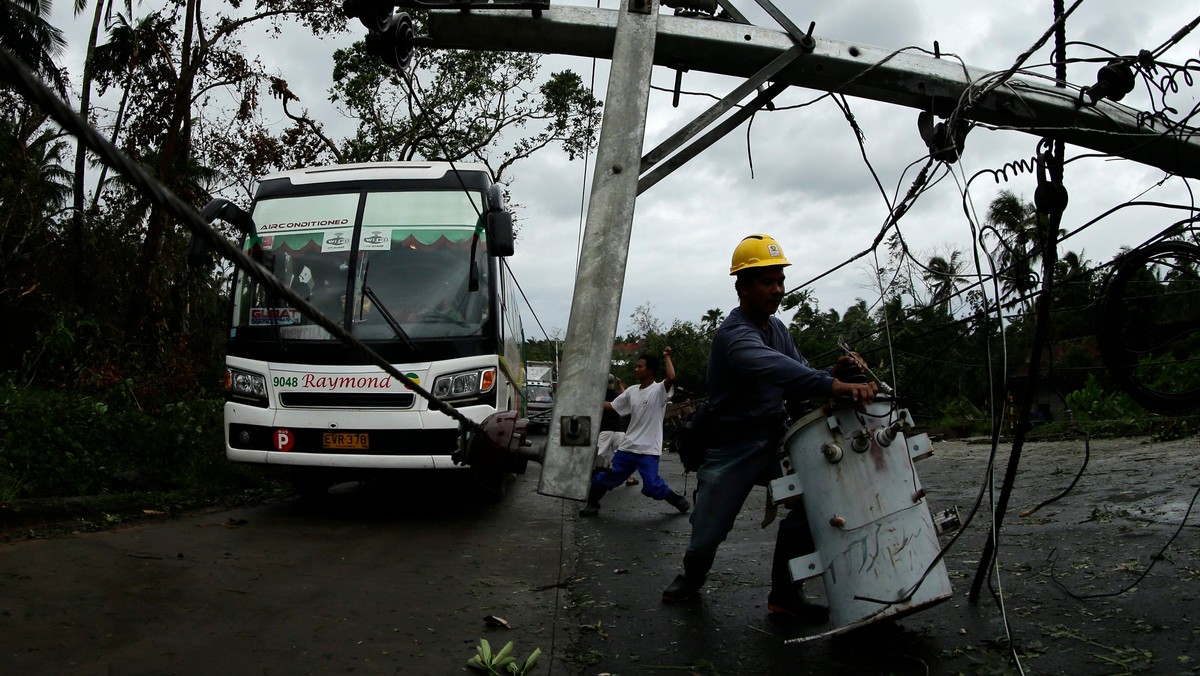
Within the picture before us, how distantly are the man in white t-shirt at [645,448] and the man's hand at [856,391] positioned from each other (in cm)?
485

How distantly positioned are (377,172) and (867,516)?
20.2 feet

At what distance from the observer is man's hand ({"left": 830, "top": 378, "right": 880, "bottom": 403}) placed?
401 centimetres

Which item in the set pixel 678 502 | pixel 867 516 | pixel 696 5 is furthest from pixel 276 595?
pixel 678 502

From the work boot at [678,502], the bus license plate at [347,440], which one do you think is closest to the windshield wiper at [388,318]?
the bus license plate at [347,440]

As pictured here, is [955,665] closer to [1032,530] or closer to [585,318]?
[585,318]

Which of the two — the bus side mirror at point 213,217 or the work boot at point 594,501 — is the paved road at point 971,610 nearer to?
the work boot at point 594,501

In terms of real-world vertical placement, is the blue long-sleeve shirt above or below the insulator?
below

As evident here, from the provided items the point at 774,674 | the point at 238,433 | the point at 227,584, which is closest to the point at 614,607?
the point at 774,674

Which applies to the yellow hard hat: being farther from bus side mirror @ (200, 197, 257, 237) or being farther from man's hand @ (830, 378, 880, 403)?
bus side mirror @ (200, 197, 257, 237)

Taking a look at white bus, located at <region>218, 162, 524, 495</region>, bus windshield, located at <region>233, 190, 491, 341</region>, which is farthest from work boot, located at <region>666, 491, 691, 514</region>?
bus windshield, located at <region>233, 190, 491, 341</region>

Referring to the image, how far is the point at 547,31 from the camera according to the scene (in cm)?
488

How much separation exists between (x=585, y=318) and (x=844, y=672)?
176 centimetres

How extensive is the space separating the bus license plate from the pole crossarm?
158 inches

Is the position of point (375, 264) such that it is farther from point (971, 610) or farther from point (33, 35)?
point (33, 35)
